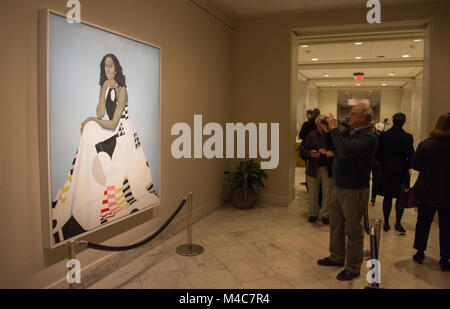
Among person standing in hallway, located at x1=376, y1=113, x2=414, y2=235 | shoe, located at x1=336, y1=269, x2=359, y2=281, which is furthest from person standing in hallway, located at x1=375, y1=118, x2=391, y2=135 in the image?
shoe, located at x1=336, y1=269, x2=359, y2=281

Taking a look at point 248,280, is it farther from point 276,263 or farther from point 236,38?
point 236,38

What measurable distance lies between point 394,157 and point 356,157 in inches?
68.4

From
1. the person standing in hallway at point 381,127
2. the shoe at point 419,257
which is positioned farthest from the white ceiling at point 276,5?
the shoe at point 419,257

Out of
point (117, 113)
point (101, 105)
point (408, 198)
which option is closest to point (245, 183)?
point (408, 198)

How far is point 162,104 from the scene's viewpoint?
429cm

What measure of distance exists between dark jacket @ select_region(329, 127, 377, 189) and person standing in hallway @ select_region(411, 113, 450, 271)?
0.81 meters

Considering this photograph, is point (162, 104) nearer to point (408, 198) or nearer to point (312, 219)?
point (312, 219)

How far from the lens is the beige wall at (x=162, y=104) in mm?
2482

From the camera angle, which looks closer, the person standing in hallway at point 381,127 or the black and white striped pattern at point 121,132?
the black and white striped pattern at point 121,132

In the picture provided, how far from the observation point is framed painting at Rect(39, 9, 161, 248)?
2.69m

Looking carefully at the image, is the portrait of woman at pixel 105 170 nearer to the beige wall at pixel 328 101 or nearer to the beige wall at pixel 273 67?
the beige wall at pixel 273 67

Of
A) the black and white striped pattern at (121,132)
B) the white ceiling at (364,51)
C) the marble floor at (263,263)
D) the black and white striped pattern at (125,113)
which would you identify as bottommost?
the marble floor at (263,263)

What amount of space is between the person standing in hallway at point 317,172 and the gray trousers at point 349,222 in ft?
5.32
